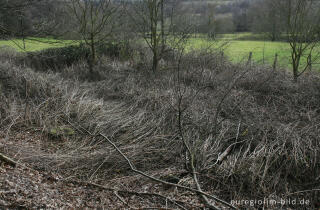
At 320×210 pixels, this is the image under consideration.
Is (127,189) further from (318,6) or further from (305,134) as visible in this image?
(318,6)

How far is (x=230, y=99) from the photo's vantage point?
6395mm

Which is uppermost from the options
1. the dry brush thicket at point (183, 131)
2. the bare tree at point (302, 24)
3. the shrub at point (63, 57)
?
the bare tree at point (302, 24)

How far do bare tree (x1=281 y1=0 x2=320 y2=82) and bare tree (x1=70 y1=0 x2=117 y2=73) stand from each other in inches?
253

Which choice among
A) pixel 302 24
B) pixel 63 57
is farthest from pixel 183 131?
pixel 63 57

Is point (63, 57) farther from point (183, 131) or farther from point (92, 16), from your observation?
point (183, 131)

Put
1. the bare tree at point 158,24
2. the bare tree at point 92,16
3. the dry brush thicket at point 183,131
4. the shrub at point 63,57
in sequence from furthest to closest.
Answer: the shrub at point 63,57, the bare tree at point 158,24, the bare tree at point 92,16, the dry brush thicket at point 183,131

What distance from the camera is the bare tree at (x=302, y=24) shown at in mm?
7922

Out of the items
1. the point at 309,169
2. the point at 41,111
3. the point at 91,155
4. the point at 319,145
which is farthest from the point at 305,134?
the point at 41,111

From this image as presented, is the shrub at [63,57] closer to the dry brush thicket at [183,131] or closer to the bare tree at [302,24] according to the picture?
the dry brush thicket at [183,131]

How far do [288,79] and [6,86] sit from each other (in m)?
9.33

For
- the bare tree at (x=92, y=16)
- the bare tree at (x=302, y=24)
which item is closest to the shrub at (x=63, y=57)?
the bare tree at (x=92, y=16)

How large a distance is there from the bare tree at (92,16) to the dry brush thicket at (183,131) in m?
2.52

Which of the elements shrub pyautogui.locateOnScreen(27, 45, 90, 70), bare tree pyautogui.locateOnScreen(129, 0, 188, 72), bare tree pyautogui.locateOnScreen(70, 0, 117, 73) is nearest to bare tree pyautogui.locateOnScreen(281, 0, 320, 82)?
bare tree pyautogui.locateOnScreen(129, 0, 188, 72)

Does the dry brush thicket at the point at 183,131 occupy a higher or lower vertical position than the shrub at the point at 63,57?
lower
